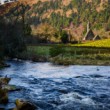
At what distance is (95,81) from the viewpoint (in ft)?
137

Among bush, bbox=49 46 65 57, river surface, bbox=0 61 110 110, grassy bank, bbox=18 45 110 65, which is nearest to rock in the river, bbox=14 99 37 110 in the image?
river surface, bbox=0 61 110 110

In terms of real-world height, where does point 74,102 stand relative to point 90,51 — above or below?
above

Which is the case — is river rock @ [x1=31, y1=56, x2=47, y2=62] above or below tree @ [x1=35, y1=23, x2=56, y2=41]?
above

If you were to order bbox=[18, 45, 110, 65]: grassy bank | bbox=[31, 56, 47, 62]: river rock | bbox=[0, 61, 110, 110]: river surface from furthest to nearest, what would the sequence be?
bbox=[31, 56, 47, 62]: river rock → bbox=[18, 45, 110, 65]: grassy bank → bbox=[0, 61, 110, 110]: river surface

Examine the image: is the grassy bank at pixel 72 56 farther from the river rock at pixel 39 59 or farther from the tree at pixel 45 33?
the tree at pixel 45 33

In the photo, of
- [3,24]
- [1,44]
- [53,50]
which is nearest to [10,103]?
[1,44]

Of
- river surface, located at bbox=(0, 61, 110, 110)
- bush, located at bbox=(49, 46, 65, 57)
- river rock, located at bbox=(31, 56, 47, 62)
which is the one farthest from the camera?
bush, located at bbox=(49, 46, 65, 57)

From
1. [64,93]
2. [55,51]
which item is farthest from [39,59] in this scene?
[64,93]

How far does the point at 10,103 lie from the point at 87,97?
23.9 feet

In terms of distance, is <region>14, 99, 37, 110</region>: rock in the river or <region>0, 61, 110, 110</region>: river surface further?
<region>0, 61, 110, 110</region>: river surface

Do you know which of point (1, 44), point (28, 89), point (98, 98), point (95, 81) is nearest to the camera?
point (98, 98)

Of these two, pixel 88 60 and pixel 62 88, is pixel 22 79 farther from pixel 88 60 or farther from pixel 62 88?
pixel 88 60

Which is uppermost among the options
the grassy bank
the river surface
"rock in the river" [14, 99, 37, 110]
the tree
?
"rock in the river" [14, 99, 37, 110]

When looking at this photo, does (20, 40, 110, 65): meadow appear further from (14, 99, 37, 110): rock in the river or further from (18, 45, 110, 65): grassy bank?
(14, 99, 37, 110): rock in the river
